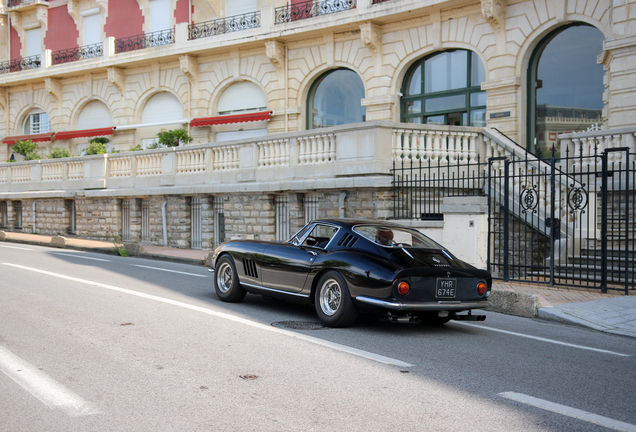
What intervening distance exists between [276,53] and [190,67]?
4954 mm

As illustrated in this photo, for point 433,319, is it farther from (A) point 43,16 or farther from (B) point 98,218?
(A) point 43,16

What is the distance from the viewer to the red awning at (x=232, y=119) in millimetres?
26953

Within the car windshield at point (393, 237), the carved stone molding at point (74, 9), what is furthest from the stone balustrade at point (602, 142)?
the carved stone molding at point (74, 9)

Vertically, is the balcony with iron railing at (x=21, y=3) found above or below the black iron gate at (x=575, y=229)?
above

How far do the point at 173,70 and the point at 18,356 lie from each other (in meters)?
25.9

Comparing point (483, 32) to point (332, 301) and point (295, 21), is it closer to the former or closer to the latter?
point (295, 21)

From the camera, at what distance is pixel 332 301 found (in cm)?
784

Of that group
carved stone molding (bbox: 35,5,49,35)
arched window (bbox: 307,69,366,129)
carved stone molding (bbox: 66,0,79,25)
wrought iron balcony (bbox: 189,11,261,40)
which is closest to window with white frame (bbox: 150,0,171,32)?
wrought iron balcony (bbox: 189,11,261,40)

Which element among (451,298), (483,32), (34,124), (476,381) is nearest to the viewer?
(476,381)

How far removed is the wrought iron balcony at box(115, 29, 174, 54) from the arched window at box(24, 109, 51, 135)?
24.1 ft

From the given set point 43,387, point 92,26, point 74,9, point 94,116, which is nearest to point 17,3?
point 74,9

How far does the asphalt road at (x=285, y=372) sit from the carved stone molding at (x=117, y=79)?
24.7m

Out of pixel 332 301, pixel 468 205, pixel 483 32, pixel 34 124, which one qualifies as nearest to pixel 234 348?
pixel 332 301

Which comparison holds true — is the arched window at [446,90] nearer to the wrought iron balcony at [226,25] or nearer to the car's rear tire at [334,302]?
the wrought iron balcony at [226,25]
